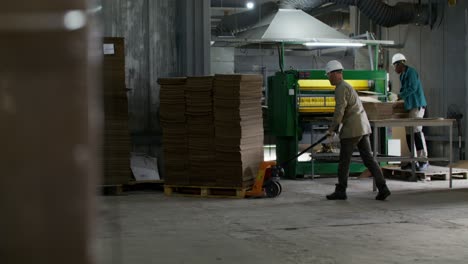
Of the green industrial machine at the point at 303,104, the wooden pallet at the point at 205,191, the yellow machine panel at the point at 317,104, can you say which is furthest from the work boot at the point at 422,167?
the wooden pallet at the point at 205,191

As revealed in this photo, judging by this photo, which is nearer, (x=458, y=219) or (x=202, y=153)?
(x=458, y=219)

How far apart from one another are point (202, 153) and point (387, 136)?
4581 millimetres

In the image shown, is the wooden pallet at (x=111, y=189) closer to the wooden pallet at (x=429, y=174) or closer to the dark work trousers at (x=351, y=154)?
the dark work trousers at (x=351, y=154)

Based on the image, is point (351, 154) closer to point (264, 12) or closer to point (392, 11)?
point (392, 11)

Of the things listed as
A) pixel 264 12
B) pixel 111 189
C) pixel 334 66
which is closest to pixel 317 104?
pixel 334 66

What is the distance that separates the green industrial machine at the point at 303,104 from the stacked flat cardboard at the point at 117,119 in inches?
127

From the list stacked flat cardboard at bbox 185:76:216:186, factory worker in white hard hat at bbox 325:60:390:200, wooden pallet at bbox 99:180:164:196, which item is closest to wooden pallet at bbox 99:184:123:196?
wooden pallet at bbox 99:180:164:196

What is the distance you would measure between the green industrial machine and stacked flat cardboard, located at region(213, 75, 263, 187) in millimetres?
2144

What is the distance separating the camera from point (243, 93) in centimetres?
936

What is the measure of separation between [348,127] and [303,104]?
293 centimetres

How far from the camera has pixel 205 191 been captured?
378 inches

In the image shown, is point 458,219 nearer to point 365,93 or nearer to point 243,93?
point 243,93

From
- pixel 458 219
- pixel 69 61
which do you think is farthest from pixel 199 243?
pixel 69 61

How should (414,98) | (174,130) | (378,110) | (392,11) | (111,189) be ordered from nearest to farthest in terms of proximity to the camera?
(174,130) → (111,189) → (378,110) → (414,98) → (392,11)
